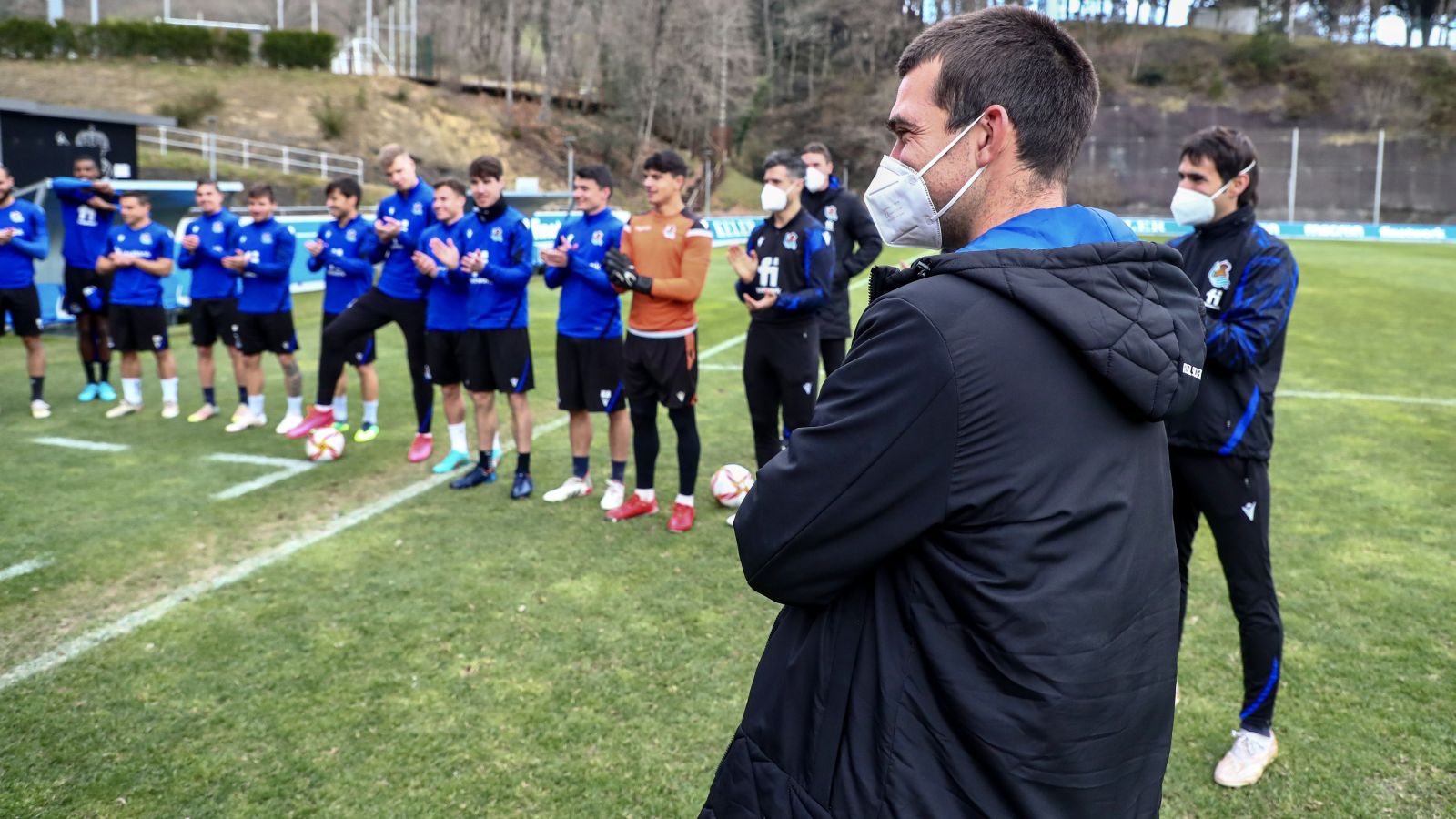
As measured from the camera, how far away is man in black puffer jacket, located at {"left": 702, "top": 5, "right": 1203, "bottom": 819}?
4.73ft

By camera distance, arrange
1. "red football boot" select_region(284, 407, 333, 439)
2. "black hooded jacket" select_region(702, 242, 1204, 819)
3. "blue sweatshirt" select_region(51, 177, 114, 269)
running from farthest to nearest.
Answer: "blue sweatshirt" select_region(51, 177, 114, 269)
"red football boot" select_region(284, 407, 333, 439)
"black hooded jacket" select_region(702, 242, 1204, 819)

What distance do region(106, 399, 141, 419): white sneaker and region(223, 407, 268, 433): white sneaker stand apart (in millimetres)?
1120

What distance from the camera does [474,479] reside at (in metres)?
7.59

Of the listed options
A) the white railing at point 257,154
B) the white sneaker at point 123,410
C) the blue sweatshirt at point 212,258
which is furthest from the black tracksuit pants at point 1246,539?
the white railing at point 257,154

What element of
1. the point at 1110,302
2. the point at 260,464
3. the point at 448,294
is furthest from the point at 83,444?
the point at 1110,302

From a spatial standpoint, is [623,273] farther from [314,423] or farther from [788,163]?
[314,423]

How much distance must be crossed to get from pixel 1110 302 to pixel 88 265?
11631 mm

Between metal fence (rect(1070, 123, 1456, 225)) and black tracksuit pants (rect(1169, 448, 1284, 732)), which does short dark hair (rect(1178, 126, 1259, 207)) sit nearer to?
black tracksuit pants (rect(1169, 448, 1284, 732))

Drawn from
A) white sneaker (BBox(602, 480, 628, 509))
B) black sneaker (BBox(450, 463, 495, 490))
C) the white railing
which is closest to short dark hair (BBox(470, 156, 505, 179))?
black sneaker (BBox(450, 463, 495, 490))

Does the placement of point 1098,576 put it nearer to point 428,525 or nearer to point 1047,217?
point 1047,217

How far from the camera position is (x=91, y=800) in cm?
357

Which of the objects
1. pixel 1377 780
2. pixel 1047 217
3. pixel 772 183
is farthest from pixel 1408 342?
pixel 1047 217

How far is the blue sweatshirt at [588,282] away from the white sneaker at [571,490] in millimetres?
1063

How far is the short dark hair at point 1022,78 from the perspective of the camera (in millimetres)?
1593
